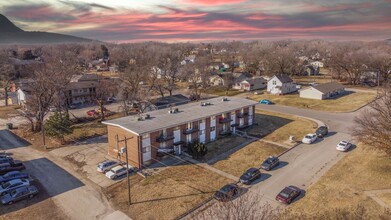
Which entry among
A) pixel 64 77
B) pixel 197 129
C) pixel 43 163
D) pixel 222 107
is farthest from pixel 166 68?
pixel 43 163

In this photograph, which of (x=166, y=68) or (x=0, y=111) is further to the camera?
(x=166, y=68)

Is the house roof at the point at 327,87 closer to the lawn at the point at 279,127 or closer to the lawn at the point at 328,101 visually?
the lawn at the point at 328,101

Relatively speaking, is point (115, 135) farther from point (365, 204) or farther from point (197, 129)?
point (365, 204)

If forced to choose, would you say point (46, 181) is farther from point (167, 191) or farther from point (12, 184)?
point (167, 191)

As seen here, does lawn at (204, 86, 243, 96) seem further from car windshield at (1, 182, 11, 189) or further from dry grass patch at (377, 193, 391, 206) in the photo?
car windshield at (1, 182, 11, 189)

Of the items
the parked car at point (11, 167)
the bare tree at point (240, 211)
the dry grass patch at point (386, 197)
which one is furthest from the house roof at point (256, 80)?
the parked car at point (11, 167)

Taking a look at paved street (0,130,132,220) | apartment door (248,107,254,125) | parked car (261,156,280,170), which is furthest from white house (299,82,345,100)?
paved street (0,130,132,220)
